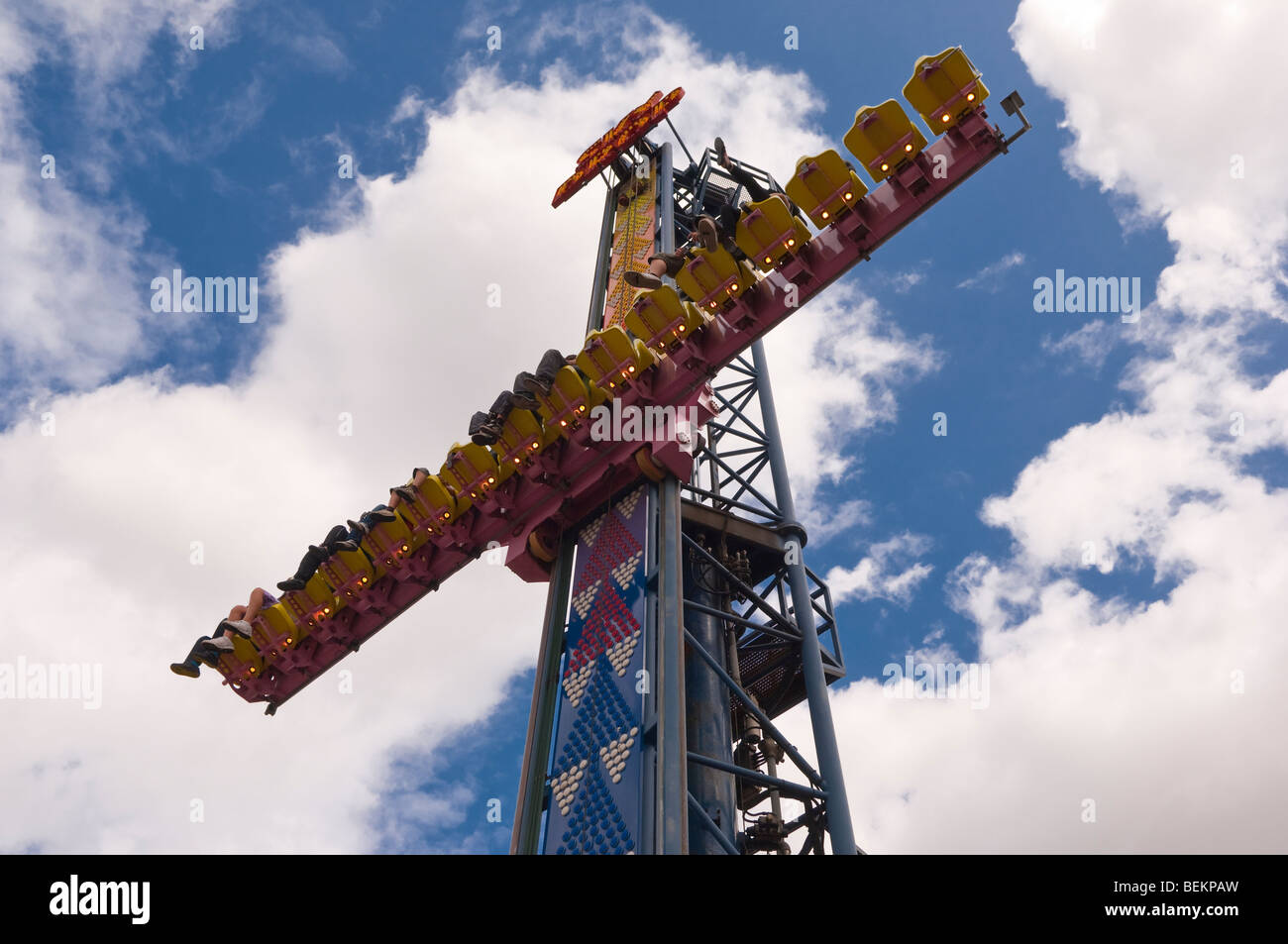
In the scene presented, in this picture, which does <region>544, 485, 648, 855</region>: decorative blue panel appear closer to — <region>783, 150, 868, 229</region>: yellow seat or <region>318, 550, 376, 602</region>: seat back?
<region>318, 550, 376, 602</region>: seat back

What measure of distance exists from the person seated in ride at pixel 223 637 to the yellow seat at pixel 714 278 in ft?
32.3

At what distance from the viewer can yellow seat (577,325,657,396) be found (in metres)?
14.4

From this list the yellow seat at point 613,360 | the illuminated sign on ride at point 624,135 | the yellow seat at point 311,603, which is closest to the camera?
the yellow seat at point 613,360

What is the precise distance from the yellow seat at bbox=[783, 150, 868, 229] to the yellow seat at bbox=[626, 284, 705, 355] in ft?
6.60

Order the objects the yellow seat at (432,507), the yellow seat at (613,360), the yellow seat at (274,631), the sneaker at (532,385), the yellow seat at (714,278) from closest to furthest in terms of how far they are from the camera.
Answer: the yellow seat at (714,278) < the yellow seat at (613,360) < the sneaker at (532,385) < the yellow seat at (432,507) < the yellow seat at (274,631)

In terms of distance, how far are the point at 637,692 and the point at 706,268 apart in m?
5.44

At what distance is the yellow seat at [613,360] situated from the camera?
1435 cm

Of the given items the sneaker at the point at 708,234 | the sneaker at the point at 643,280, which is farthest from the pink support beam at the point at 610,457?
the sneaker at the point at 643,280

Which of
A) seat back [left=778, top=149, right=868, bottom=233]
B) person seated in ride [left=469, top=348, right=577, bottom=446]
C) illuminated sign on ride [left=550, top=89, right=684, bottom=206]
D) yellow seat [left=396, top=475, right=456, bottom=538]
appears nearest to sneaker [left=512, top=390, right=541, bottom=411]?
person seated in ride [left=469, top=348, right=577, bottom=446]

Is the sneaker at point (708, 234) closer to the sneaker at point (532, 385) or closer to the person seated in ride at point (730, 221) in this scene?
the person seated in ride at point (730, 221)

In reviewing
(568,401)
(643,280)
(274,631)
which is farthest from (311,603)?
(643,280)
